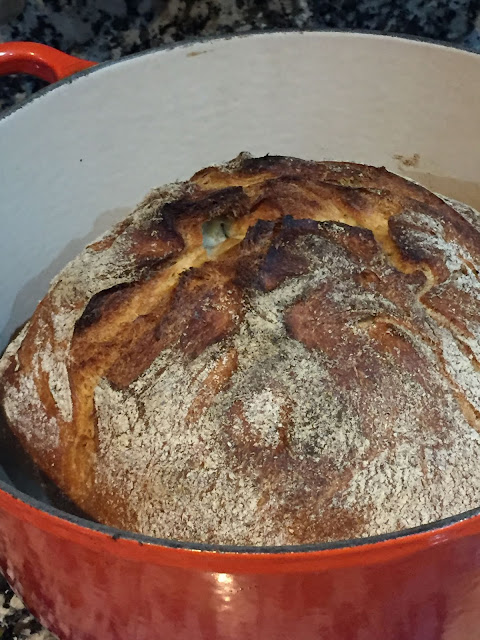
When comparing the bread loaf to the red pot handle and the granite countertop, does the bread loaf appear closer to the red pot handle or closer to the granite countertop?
the red pot handle

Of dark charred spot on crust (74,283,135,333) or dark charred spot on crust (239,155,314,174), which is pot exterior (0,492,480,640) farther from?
dark charred spot on crust (239,155,314,174)

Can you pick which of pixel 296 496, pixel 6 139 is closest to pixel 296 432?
pixel 296 496

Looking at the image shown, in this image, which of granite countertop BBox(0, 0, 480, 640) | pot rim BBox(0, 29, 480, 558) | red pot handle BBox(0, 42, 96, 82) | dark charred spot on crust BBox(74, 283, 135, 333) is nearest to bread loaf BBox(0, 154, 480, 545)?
dark charred spot on crust BBox(74, 283, 135, 333)

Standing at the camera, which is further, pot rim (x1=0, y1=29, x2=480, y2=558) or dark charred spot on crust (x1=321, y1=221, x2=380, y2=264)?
dark charred spot on crust (x1=321, y1=221, x2=380, y2=264)

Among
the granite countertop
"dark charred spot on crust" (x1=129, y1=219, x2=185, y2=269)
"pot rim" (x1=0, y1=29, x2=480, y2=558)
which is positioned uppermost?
the granite countertop

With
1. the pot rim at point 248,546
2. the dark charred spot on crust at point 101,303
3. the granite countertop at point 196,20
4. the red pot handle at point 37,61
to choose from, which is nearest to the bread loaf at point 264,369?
the dark charred spot on crust at point 101,303

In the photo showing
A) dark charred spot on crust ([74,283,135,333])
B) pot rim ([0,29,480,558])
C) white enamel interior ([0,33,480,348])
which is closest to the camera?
pot rim ([0,29,480,558])

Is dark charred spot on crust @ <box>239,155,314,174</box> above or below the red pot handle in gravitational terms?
below

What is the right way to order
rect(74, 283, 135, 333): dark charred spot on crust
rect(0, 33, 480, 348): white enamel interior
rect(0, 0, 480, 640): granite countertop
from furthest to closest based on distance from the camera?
1. rect(0, 0, 480, 640): granite countertop
2. rect(0, 33, 480, 348): white enamel interior
3. rect(74, 283, 135, 333): dark charred spot on crust
